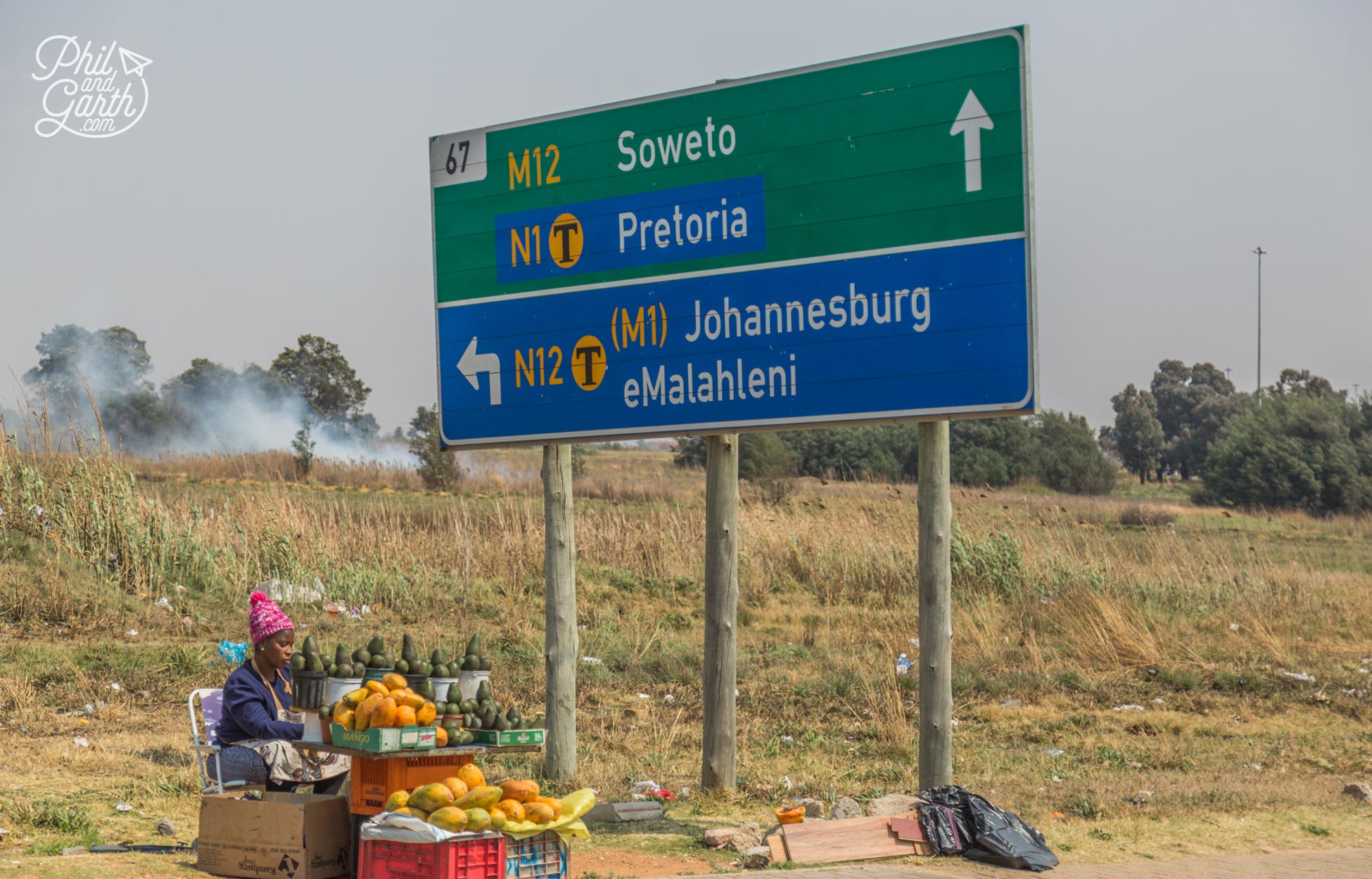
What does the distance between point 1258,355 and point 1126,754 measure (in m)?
78.7

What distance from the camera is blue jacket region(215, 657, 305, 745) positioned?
695 centimetres

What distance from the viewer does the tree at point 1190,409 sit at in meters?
87.0

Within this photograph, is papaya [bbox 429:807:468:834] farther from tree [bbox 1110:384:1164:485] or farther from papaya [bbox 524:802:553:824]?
tree [bbox 1110:384:1164:485]

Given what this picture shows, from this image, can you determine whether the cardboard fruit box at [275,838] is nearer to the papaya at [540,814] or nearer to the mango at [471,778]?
the mango at [471,778]

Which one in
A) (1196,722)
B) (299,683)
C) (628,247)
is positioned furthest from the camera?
(1196,722)

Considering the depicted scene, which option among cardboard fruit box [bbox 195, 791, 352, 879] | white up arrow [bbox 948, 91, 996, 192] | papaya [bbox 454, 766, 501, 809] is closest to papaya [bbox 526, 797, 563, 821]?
papaya [bbox 454, 766, 501, 809]

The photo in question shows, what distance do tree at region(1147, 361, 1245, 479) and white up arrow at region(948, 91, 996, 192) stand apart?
7988cm

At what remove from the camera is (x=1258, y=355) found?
81.9m

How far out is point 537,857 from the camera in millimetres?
5699

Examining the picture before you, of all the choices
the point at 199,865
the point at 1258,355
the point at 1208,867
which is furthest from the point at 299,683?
the point at 1258,355

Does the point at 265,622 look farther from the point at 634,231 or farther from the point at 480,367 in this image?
the point at 634,231

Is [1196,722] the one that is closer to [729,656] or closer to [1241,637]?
[1241,637]

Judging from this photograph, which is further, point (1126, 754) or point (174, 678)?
point (174, 678)

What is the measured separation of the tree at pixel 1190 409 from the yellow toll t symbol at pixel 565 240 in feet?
261
